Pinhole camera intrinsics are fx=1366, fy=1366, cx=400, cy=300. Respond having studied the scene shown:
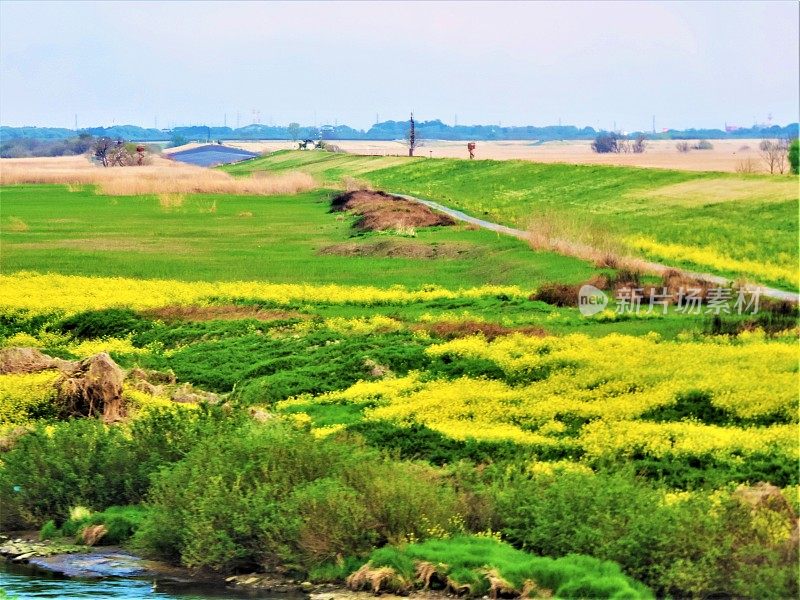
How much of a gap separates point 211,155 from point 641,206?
12340 cm

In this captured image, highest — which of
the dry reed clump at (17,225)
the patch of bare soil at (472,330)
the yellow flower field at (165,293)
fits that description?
the patch of bare soil at (472,330)

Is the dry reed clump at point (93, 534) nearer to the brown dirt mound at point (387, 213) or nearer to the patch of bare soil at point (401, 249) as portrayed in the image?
the patch of bare soil at point (401, 249)

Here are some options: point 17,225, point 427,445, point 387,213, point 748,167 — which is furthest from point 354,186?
point 427,445

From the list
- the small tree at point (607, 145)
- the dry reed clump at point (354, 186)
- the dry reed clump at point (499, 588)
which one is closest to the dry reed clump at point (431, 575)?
the dry reed clump at point (499, 588)

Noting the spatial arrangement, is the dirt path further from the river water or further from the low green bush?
the river water

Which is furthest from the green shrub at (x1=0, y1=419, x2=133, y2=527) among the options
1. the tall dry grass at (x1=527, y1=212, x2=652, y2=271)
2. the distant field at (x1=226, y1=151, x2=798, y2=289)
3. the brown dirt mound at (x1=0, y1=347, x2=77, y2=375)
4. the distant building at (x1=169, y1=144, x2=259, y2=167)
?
the distant building at (x1=169, y1=144, x2=259, y2=167)

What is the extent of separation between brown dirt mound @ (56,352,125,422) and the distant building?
482ft

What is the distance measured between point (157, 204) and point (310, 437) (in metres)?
60.3

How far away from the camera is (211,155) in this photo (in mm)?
182250

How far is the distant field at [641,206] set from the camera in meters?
43.1

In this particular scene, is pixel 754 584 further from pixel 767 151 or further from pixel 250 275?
pixel 767 151

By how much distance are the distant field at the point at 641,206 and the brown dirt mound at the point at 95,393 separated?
61.0 ft

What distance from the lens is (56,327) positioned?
36531 mm

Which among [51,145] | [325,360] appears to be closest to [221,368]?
[325,360]
